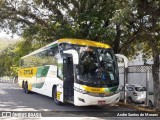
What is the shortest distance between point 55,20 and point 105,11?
3850 millimetres

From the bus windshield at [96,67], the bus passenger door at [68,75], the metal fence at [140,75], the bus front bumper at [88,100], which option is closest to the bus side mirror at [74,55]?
the bus windshield at [96,67]

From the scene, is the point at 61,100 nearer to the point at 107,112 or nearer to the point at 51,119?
the point at 107,112

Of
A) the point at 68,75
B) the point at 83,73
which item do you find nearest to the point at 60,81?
the point at 68,75

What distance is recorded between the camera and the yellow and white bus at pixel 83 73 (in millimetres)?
13141

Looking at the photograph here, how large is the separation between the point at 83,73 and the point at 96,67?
705mm

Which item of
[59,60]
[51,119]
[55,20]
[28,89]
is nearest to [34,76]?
[28,89]

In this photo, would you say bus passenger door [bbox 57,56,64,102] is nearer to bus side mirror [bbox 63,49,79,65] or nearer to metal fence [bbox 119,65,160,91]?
bus side mirror [bbox 63,49,79,65]

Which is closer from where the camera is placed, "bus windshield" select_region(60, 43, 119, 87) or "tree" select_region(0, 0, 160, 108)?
"bus windshield" select_region(60, 43, 119, 87)

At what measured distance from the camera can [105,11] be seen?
20.9m

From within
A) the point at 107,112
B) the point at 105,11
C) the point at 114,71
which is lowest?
the point at 107,112

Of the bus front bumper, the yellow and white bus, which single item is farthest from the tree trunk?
the bus front bumper

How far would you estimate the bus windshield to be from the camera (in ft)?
43.7

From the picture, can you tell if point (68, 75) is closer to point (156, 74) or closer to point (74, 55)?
point (74, 55)

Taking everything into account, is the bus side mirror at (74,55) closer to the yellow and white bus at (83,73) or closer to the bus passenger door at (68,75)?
the yellow and white bus at (83,73)
